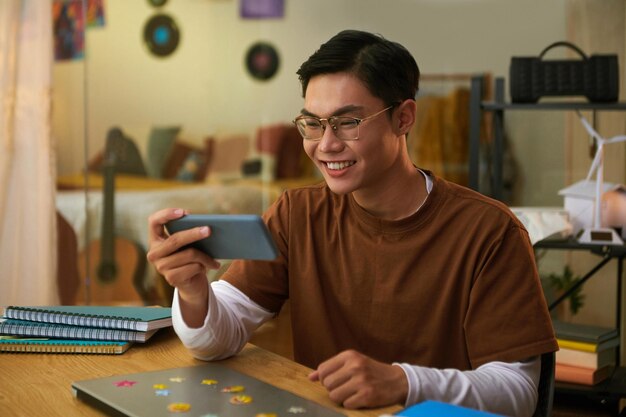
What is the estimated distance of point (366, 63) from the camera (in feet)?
5.36

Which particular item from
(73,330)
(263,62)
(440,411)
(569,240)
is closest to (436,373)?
(440,411)

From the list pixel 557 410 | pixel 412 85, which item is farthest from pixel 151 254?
pixel 557 410

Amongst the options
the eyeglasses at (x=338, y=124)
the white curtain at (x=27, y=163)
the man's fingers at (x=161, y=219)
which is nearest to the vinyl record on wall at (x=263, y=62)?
the white curtain at (x=27, y=163)

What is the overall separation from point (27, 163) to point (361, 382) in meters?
2.77

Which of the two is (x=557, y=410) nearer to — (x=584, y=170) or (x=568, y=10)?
(x=584, y=170)

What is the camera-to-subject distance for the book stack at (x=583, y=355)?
274cm

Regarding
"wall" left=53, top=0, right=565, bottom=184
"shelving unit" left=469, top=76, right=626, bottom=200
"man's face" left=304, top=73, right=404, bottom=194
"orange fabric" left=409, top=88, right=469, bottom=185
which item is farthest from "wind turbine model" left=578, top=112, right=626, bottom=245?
"man's face" left=304, top=73, right=404, bottom=194

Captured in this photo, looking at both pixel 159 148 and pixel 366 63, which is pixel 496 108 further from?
pixel 159 148

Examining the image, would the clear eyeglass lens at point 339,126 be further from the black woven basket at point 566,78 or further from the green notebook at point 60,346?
the black woven basket at point 566,78

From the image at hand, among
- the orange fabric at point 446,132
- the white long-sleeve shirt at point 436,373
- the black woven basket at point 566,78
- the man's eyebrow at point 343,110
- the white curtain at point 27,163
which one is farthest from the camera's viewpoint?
the orange fabric at point 446,132

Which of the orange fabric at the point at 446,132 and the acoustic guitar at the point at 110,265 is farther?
the acoustic guitar at the point at 110,265

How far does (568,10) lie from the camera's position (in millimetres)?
3855

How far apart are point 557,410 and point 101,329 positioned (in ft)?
5.68

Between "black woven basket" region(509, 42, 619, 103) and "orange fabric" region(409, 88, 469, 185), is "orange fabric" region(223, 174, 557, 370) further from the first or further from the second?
"orange fabric" region(409, 88, 469, 185)
